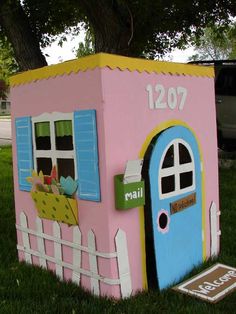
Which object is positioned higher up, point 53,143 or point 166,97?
point 166,97

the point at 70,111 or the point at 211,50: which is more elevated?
the point at 211,50

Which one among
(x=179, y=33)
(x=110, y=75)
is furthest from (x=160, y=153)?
(x=179, y=33)

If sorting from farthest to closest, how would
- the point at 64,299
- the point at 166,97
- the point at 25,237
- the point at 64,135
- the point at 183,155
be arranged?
1. the point at 25,237
2. the point at 183,155
3. the point at 166,97
4. the point at 64,135
5. the point at 64,299

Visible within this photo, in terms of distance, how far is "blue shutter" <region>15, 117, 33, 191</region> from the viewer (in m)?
3.75

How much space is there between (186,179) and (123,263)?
35.5 inches

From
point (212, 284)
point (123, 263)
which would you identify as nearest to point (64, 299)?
point (123, 263)

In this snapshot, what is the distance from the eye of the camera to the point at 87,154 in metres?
3.22

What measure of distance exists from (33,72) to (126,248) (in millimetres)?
1519

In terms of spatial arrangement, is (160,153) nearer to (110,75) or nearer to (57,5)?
(110,75)

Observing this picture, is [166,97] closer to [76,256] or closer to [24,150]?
[24,150]

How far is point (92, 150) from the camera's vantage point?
10.4 ft

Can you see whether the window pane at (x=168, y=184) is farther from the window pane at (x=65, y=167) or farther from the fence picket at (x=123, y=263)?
the window pane at (x=65, y=167)

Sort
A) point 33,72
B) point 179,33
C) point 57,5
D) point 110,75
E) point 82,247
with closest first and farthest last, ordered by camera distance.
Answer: point 110,75
point 82,247
point 33,72
point 57,5
point 179,33

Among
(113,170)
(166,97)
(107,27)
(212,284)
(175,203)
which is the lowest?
(212,284)
